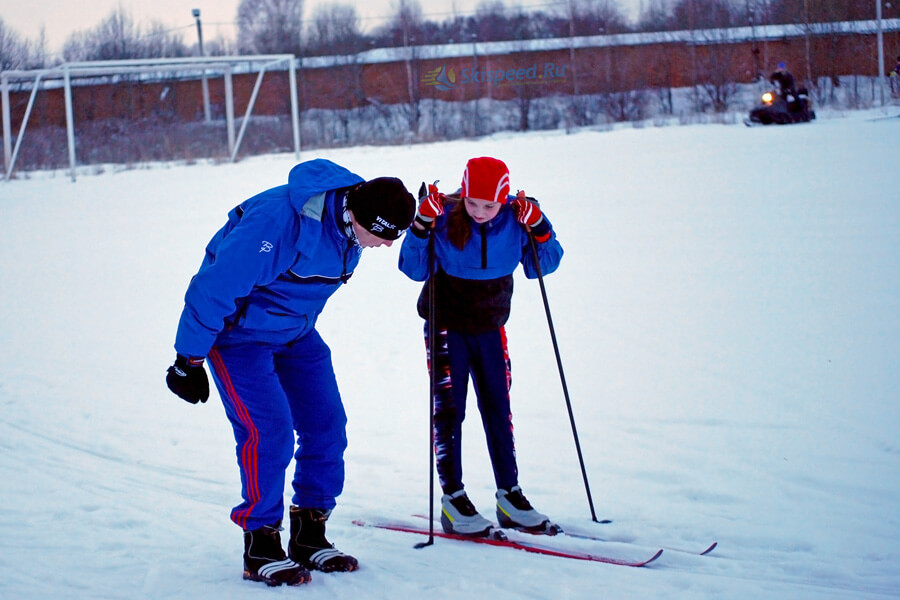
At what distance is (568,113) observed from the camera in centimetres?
2305

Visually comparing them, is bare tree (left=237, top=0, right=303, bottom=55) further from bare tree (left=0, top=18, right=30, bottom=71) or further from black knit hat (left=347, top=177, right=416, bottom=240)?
black knit hat (left=347, top=177, right=416, bottom=240)

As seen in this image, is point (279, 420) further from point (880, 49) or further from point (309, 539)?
point (880, 49)

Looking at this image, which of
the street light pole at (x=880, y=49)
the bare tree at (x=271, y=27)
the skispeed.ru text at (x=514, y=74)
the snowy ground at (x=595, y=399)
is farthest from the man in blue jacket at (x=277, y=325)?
the bare tree at (x=271, y=27)

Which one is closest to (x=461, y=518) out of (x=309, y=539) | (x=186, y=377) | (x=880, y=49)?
(x=309, y=539)

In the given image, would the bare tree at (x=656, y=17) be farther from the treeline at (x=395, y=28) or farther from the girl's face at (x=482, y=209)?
the girl's face at (x=482, y=209)

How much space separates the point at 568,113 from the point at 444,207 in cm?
2000

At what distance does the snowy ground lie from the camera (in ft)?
11.2

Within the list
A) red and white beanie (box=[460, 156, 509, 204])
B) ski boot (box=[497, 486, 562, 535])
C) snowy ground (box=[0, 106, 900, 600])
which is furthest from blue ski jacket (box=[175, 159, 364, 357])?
ski boot (box=[497, 486, 562, 535])

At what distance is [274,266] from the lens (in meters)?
2.96

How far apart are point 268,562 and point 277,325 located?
84cm

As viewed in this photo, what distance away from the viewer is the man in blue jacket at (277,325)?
114 inches

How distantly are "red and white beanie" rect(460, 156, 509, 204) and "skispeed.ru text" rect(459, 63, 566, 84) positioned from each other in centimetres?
2271

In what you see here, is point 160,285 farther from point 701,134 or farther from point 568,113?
point 568,113

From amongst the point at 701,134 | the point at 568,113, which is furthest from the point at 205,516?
the point at 568,113
